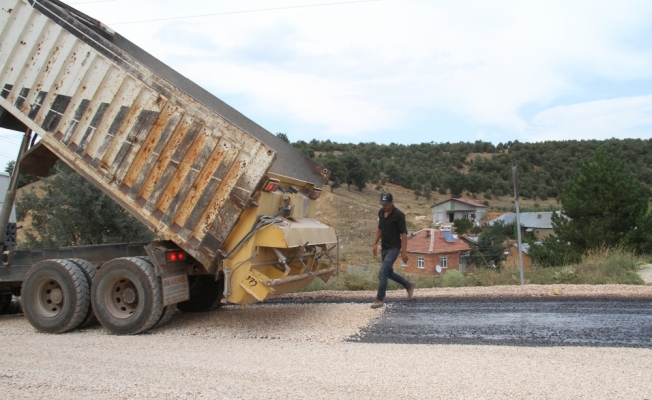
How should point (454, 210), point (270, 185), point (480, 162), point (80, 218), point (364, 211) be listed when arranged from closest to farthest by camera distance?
point (270, 185)
point (80, 218)
point (364, 211)
point (454, 210)
point (480, 162)

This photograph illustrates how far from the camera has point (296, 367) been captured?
14.7 feet

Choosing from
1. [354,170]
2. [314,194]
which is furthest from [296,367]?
[354,170]

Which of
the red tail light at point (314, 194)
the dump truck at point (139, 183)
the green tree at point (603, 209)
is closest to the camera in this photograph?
the dump truck at point (139, 183)

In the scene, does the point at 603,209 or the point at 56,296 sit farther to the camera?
the point at 603,209

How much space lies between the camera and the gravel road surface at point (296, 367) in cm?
379

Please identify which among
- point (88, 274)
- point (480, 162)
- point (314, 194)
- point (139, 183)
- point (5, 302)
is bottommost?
point (5, 302)

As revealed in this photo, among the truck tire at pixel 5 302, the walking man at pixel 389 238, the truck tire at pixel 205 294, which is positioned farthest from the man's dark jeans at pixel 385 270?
the truck tire at pixel 5 302

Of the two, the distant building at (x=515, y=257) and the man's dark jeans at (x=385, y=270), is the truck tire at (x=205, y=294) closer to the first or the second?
the man's dark jeans at (x=385, y=270)

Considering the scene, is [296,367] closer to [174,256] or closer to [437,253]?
[174,256]

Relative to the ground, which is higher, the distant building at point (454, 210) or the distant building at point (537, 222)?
the distant building at point (454, 210)

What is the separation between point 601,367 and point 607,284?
17.7ft

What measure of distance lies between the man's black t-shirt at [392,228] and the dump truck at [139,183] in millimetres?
1154

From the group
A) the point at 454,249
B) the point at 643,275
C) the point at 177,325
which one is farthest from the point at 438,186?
the point at 177,325

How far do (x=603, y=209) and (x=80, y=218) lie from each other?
21.3m
